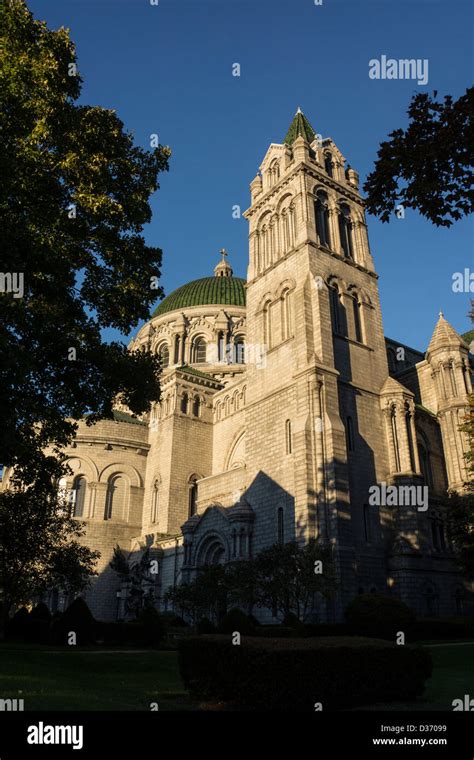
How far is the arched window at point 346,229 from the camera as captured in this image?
40.5 m

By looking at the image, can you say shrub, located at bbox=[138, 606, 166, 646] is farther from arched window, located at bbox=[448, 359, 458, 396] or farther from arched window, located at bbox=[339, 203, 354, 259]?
arched window, located at bbox=[339, 203, 354, 259]

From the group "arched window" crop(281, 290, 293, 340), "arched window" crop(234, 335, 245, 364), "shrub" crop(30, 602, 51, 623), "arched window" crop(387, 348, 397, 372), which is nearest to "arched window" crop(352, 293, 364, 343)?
"arched window" crop(281, 290, 293, 340)

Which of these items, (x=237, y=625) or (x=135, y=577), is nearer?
Answer: (x=237, y=625)

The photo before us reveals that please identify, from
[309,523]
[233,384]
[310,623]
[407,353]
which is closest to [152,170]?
[309,523]

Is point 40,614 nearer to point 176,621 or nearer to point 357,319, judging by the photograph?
point 176,621

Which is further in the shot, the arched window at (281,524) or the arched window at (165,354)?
the arched window at (165,354)

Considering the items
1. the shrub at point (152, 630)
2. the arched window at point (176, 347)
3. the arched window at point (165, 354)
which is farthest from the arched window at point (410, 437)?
the arched window at point (165, 354)

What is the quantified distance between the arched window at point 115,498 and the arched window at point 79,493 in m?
1.95

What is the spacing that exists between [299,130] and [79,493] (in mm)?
34553

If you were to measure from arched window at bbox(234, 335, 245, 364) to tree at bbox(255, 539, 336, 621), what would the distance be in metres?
33.7

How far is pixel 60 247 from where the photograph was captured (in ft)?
52.5

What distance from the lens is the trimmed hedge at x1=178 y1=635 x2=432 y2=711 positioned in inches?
391

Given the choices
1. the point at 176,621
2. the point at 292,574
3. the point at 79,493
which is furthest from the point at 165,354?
the point at 292,574

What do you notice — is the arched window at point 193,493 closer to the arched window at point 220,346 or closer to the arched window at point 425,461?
the arched window at point 425,461
